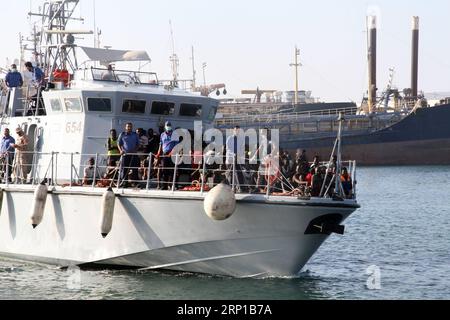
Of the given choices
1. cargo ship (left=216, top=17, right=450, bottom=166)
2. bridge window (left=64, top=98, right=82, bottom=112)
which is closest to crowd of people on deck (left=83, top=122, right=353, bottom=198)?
bridge window (left=64, top=98, right=82, bottom=112)

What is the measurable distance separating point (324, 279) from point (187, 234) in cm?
321

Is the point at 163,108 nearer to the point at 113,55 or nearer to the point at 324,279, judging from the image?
the point at 113,55

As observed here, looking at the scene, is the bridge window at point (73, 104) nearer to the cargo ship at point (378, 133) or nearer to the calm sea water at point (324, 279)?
the calm sea water at point (324, 279)

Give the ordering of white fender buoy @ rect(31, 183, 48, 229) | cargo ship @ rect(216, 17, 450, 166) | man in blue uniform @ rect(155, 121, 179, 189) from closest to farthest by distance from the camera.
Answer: man in blue uniform @ rect(155, 121, 179, 189), white fender buoy @ rect(31, 183, 48, 229), cargo ship @ rect(216, 17, 450, 166)

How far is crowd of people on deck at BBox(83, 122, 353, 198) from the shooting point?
56.0 feet

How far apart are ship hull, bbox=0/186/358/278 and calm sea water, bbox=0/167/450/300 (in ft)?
1.01

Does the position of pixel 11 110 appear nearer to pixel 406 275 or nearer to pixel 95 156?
pixel 95 156

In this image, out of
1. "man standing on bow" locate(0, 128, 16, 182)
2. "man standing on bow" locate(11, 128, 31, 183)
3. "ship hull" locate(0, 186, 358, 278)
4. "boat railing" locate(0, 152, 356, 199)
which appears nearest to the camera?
"ship hull" locate(0, 186, 358, 278)

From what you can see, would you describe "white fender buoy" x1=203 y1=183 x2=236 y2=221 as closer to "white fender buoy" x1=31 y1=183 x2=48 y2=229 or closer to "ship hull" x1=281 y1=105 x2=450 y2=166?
"white fender buoy" x1=31 y1=183 x2=48 y2=229

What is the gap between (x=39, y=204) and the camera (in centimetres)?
1884

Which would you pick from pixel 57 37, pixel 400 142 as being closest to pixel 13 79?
pixel 57 37

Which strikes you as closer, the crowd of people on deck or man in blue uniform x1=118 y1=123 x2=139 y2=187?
the crowd of people on deck

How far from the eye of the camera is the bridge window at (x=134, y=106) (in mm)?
19672

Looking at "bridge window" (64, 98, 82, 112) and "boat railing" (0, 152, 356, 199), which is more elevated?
"bridge window" (64, 98, 82, 112)
